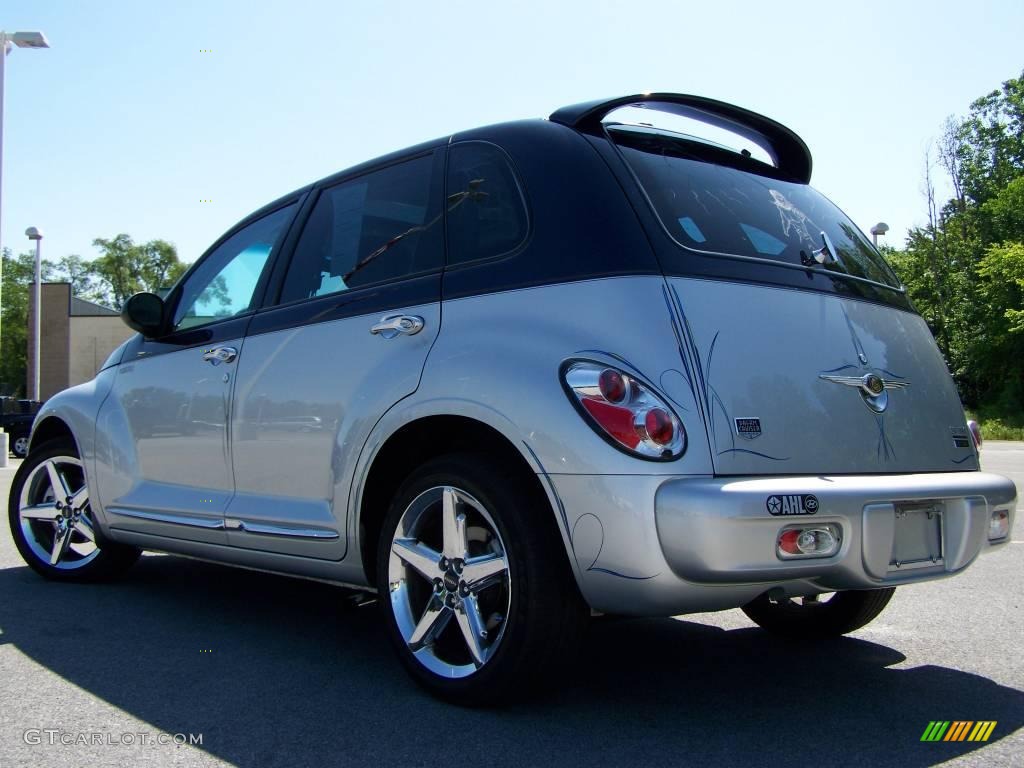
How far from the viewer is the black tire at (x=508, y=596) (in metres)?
2.80

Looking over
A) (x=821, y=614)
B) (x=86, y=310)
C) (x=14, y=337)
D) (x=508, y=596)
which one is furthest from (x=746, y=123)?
(x=14, y=337)

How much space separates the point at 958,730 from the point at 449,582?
5.09 feet

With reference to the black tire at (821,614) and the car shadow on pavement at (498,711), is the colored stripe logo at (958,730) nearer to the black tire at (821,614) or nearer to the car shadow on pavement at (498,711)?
the car shadow on pavement at (498,711)

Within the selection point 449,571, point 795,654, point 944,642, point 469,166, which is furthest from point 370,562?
point 944,642

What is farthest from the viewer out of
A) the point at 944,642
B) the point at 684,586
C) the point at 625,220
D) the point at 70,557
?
the point at 70,557

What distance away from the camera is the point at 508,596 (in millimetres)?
2949

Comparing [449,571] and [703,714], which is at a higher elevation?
[449,571]

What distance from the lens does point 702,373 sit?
274 centimetres

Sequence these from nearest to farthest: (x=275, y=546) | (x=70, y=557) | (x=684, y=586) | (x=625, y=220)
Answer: (x=684, y=586) → (x=625, y=220) → (x=275, y=546) → (x=70, y=557)

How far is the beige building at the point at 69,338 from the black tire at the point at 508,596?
55.4 metres

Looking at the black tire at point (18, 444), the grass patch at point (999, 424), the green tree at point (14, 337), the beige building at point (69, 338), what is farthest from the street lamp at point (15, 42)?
the green tree at point (14, 337)

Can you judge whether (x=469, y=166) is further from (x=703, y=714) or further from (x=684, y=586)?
(x=703, y=714)

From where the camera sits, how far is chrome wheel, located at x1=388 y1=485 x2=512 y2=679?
2.98 metres

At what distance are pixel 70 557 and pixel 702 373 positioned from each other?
3.90 meters
